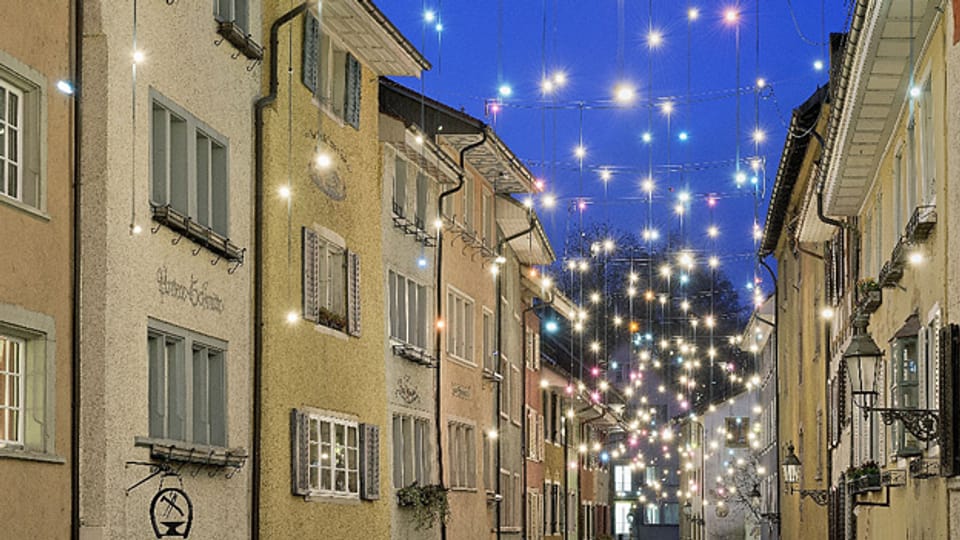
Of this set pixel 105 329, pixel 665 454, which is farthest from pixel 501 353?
pixel 665 454

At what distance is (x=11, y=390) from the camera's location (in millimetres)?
14922

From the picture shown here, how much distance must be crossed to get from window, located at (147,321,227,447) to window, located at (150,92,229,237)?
1.30m

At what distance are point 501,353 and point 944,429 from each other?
26.5m

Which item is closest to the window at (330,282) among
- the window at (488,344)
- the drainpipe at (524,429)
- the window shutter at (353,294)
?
the window shutter at (353,294)

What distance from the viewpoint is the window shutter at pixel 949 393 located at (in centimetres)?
1478

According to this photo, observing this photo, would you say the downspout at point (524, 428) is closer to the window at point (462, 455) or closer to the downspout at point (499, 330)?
the downspout at point (499, 330)

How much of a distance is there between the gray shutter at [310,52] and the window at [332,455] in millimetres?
4403

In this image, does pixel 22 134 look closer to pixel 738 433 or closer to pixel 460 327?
pixel 460 327

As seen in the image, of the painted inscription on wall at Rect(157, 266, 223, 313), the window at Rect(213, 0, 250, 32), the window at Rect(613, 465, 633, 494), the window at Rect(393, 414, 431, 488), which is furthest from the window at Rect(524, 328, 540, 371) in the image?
the window at Rect(613, 465, 633, 494)

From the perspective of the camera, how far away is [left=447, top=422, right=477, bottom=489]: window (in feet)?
113

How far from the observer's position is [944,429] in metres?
15.1

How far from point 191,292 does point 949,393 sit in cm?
822

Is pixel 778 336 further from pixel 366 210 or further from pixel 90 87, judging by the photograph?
pixel 90 87

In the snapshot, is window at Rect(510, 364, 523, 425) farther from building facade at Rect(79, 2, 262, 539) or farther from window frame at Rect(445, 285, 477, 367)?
building facade at Rect(79, 2, 262, 539)
